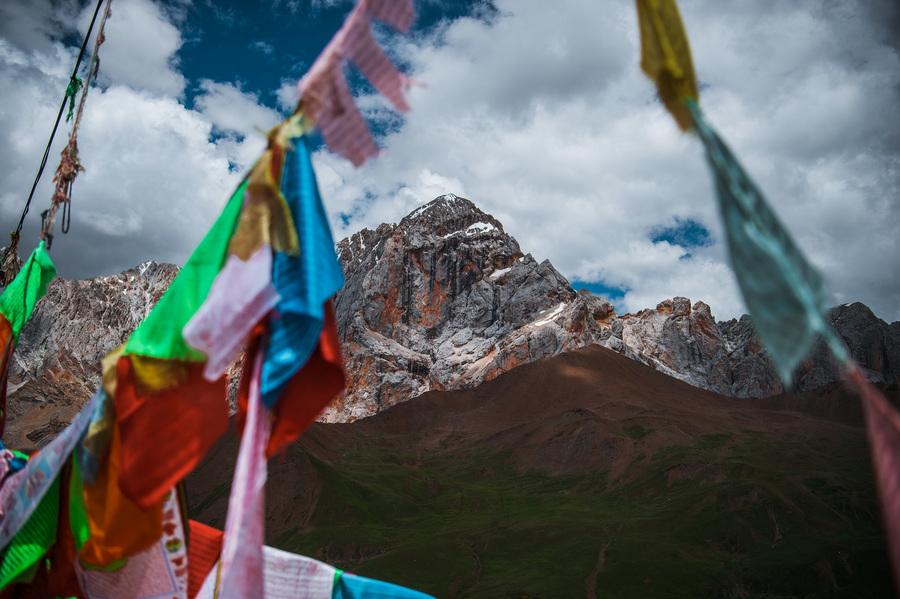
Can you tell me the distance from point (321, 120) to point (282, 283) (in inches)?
28.2

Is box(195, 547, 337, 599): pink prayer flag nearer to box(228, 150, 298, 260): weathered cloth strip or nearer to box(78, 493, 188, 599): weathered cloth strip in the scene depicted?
box(78, 493, 188, 599): weathered cloth strip

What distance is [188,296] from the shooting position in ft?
8.90

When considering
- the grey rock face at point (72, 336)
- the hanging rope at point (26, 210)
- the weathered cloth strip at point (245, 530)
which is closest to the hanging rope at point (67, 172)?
the hanging rope at point (26, 210)

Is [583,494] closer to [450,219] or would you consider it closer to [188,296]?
[188,296]

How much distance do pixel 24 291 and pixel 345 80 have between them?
3.98 metres

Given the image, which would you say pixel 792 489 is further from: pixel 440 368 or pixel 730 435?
pixel 440 368

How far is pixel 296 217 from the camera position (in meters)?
2.65

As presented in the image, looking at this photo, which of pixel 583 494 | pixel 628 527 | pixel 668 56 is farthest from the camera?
pixel 583 494

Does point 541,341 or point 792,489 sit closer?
point 792,489

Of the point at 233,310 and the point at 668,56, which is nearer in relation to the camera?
the point at 668,56

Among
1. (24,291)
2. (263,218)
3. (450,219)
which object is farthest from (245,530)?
(450,219)

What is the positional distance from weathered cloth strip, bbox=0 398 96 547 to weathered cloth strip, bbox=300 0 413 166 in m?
1.68

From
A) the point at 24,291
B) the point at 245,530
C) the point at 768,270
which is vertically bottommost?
the point at 245,530

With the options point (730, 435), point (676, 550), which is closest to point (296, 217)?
point (676, 550)
